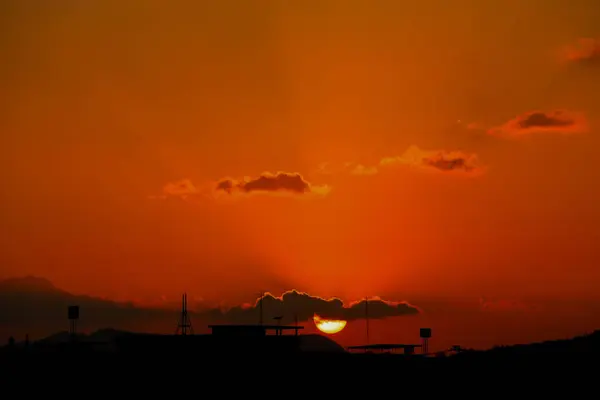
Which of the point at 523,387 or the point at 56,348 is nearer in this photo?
the point at 523,387

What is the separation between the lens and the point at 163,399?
75438mm

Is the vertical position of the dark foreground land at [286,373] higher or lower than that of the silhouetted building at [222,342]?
lower

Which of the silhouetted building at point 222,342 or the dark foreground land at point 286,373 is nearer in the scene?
the dark foreground land at point 286,373

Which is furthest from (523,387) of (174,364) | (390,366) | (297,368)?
(174,364)

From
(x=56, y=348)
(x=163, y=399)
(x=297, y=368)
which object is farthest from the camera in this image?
(x=56, y=348)

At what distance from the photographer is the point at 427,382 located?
80.2 metres

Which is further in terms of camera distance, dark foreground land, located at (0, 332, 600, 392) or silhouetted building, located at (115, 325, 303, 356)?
silhouetted building, located at (115, 325, 303, 356)

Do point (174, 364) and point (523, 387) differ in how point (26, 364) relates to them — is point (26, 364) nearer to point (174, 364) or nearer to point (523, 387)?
point (174, 364)

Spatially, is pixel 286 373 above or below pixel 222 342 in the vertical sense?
below

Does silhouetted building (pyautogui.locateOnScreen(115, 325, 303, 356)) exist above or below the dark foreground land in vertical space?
above

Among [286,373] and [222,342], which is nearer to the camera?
[286,373]

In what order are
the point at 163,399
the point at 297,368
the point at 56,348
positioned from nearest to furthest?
the point at 163,399
the point at 297,368
the point at 56,348

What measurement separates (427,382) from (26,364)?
35.3 metres

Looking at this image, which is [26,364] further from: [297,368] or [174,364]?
[297,368]
